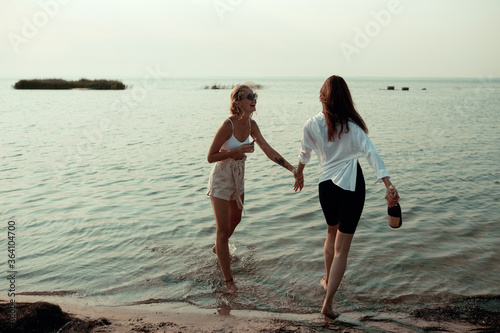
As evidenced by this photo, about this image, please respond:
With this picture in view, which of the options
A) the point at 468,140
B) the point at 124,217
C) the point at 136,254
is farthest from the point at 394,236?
the point at 468,140

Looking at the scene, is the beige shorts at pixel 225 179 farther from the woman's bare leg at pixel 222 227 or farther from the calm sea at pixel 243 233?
the calm sea at pixel 243 233

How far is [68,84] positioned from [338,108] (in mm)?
74848

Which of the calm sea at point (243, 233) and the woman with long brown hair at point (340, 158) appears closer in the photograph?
the woman with long brown hair at point (340, 158)

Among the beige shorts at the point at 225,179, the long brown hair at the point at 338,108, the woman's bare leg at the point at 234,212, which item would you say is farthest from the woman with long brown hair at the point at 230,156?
the long brown hair at the point at 338,108

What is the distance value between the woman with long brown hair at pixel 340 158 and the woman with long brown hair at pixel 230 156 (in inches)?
27.5

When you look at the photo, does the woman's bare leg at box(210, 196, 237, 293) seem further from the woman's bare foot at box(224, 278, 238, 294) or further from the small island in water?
the small island in water

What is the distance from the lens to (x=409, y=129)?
20.9m

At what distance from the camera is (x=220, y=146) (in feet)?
14.8

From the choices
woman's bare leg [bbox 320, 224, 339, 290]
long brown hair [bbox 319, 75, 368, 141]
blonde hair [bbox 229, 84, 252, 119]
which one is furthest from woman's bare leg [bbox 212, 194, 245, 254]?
long brown hair [bbox 319, 75, 368, 141]

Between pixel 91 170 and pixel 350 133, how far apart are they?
9.50 metres

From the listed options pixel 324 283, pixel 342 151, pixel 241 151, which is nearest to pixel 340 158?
pixel 342 151

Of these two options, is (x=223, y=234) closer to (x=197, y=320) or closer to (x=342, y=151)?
(x=197, y=320)

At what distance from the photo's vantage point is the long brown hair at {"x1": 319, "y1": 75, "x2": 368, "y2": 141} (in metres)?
3.89

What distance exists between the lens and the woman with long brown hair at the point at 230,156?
176 inches
